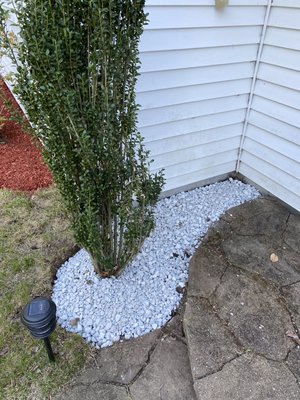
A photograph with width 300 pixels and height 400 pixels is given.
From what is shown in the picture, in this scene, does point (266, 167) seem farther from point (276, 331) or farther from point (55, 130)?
point (55, 130)

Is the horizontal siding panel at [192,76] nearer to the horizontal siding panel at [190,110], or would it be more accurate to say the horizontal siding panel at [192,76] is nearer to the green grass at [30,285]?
the horizontal siding panel at [190,110]

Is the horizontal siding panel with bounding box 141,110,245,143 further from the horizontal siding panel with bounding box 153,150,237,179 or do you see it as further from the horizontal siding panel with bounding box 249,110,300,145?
the horizontal siding panel with bounding box 153,150,237,179

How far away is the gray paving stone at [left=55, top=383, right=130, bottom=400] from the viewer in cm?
151

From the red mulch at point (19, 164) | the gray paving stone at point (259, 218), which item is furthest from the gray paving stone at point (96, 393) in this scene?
the red mulch at point (19, 164)

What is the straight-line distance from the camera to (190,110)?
247 centimetres

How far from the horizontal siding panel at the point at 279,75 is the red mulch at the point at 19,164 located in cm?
191

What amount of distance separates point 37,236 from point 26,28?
59.5 inches

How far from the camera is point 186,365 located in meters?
1.64

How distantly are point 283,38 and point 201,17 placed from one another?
60cm

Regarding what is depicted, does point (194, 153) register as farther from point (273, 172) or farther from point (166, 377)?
point (166, 377)

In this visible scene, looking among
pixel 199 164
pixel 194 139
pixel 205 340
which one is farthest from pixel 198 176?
pixel 205 340

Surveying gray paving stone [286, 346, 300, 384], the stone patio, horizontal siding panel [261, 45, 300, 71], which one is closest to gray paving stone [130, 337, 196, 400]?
the stone patio

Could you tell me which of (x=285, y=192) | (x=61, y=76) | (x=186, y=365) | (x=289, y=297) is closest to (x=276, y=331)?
(x=289, y=297)

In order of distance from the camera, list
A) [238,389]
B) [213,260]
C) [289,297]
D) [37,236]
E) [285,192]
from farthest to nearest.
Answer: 1. [285,192]
2. [37,236]
3. [213,260]
4. [289,297]
5. [238,389]
